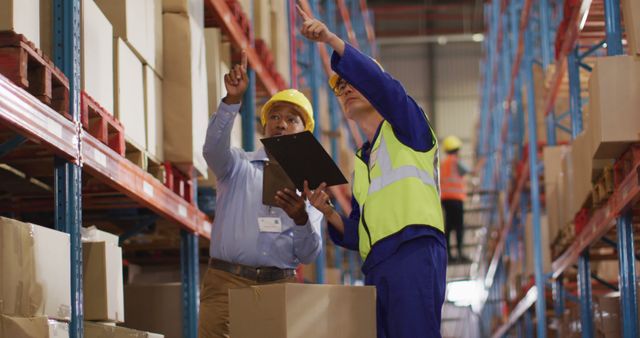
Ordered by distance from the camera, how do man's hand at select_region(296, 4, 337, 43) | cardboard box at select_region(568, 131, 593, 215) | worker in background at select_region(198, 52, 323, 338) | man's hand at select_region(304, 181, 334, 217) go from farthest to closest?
cardboard box at select_region(568, 131, 593, 215)
worker in background at select_region(198, 52, 323, 338)
man's hand at select_region(304, 181, 334, 217)
man's hand at select_region(296, 4, 337, 43)

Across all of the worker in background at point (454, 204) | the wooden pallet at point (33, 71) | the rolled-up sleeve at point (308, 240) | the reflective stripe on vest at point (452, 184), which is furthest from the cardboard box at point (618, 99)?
the reflective stripe on vest at point (452, 184)

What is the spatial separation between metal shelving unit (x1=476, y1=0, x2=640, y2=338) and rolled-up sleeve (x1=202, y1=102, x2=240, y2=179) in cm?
256

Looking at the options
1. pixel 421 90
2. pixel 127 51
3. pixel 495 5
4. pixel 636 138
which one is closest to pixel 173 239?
pixel 127 51

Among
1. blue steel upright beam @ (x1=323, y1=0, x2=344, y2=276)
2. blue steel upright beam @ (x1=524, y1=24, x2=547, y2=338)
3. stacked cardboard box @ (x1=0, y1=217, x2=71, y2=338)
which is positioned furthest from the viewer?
blue steel upright beam @ (x1=323, y1=0, x2=344, y2=276)

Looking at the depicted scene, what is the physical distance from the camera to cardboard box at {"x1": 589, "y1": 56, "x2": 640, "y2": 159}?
23.5ft

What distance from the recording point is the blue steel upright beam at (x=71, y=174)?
5285 mm

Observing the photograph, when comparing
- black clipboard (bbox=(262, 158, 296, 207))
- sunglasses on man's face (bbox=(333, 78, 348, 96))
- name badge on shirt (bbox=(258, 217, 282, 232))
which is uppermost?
sunglasses on man's face (bbox=(333, 78, 348, 96))

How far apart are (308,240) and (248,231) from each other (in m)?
0.34

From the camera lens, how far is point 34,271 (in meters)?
4.80

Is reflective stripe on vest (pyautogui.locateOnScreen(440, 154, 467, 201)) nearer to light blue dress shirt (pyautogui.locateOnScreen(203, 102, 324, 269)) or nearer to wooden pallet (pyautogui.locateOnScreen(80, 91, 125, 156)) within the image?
light blue dress shirt (pyautogui.locateOnScreen(203, 102, 324, 269))

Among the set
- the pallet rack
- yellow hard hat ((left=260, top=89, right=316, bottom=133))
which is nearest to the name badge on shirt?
yellow hard hat ((left=260, top=89, right=316, bottom=133))

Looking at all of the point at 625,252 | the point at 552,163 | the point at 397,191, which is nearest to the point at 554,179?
the point at 552,163

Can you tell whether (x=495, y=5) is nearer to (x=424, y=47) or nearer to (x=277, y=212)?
(x=424, y=47)

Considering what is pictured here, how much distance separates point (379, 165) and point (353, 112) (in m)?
0.30
